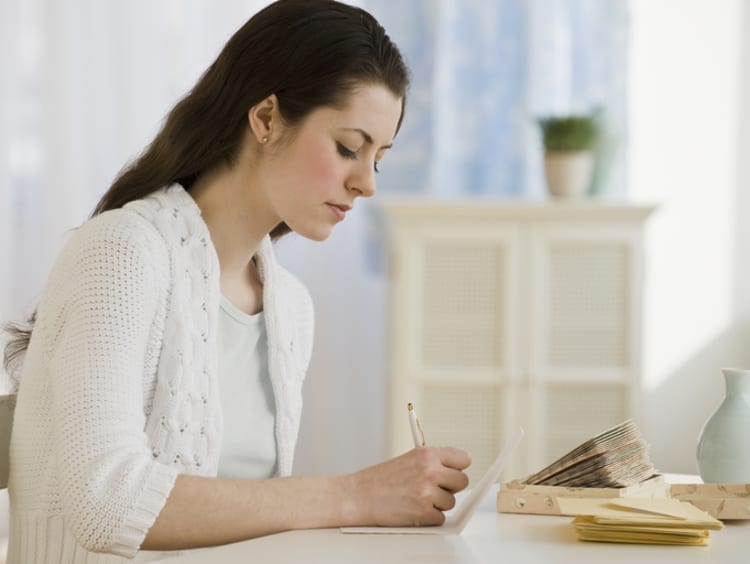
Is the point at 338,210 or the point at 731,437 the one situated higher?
the point at 338,210

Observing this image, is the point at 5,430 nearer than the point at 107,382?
No

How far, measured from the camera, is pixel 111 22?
394 centimetres

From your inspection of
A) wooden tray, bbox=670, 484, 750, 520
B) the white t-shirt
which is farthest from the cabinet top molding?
wooden tray, bbox=670, 484, 750, 520

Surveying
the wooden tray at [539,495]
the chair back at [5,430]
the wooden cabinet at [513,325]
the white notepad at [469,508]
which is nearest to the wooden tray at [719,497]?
the wooden tray at [539,495]

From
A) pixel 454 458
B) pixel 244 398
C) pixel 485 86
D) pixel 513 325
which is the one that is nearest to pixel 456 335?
pixel 513 325

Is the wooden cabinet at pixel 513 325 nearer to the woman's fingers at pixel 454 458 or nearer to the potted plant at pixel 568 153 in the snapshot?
the potted plant at pixel 568 153

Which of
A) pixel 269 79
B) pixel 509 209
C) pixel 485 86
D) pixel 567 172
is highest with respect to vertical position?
pixel 485 86

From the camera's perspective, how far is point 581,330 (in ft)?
11.5

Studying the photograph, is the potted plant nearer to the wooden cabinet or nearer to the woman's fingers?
the wooden cabinet

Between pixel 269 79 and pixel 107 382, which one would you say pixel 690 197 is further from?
pixel 107 382

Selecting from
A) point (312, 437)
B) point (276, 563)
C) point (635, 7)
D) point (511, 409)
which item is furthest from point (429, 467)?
point (635, 7)

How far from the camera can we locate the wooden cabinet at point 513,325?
11.5ft

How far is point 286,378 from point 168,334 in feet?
0.91

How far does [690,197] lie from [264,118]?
2598 millimetres
